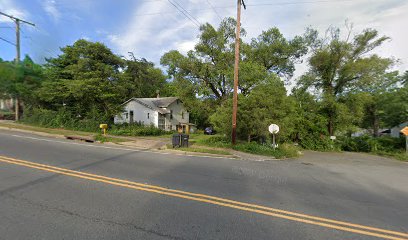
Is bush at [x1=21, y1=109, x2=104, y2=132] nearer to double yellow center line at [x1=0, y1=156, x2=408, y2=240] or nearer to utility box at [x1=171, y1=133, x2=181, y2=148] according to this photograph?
utility box at [x1=171, y1=133, x2=181, y2=148]

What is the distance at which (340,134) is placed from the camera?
93.6 feet

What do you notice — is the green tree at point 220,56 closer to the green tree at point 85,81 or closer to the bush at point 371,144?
the green tree at point 85,81

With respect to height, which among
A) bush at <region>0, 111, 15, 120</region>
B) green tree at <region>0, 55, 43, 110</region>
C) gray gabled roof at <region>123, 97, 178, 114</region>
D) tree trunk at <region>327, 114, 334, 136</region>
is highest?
green tree at <region>0, 55, 43, 110</region>

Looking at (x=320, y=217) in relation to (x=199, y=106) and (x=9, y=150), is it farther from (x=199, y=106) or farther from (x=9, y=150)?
(x=199, y=106)

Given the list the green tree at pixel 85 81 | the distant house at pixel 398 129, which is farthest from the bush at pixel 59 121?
the distant house at pixel 398 129

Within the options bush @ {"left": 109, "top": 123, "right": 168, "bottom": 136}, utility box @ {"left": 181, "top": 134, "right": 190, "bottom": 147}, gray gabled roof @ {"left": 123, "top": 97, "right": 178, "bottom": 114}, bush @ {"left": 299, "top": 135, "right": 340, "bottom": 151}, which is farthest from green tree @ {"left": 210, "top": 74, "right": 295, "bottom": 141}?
gray gabled roof @ {"left": 123, "top": 97, "right": 178, "bottom": 114}

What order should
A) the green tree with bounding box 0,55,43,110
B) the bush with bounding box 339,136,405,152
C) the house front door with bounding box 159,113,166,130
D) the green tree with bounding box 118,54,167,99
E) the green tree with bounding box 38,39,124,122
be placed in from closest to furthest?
the green tree with bounding box 38,39,124,122 → the green tree with bounding box 0,55,43,110 → the bush with bounding box 339,136,405,152 → the house front door with bounding box 159,113,166,130 → the green tree with bounding box 118,54,167,99

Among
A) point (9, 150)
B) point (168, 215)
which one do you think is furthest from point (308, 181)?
point (9, 150)

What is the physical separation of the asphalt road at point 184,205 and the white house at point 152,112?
24.4 m

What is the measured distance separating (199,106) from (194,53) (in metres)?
6.58

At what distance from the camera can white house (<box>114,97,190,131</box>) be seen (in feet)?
105

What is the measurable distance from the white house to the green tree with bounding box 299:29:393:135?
63.9 ft

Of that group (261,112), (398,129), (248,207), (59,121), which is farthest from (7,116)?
(398,129)

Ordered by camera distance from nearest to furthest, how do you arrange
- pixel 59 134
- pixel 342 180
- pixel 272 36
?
pixel 342 180
pixel 59 134
pixel 272 36
